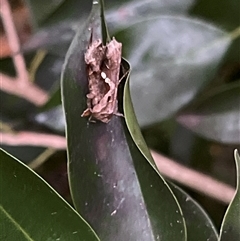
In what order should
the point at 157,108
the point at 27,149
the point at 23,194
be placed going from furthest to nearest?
1. the point at 27,149
2. the point at 157,108
3. the point at 23,194

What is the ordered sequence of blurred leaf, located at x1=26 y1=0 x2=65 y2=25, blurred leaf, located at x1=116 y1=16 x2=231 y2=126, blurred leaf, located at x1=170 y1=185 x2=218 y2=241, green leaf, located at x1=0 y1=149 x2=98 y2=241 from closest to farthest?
1. green leaf, located at x1=0 y1=149 x2=98 y2=241
2. blurred leaf, located at x1=170 y1=185 x2=218 y2=241
3. blurred leaf, located at x1=116 y1=16 x2=231 y2=126
4. blurred leaf, located at x1=26 y1=0 x2=65 y2=25

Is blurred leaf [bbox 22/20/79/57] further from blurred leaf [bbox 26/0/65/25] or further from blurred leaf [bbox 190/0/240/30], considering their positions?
blurred leaf [bbox 190/0/240/30]

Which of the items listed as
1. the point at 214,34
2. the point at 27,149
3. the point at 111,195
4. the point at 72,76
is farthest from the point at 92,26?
the point at 27,149

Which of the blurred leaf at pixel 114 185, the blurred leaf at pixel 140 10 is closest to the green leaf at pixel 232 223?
the blurred leaf at pixel 114 185

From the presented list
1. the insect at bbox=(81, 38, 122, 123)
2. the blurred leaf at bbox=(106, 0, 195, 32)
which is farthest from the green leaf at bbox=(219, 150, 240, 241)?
the blurred leaf at bbox=(106, 0, 195, 32)

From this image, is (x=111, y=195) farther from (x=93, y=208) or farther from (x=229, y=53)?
(x=229, y=53)

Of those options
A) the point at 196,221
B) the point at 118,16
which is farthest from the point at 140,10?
the point at 196,221

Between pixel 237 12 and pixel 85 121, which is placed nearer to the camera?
pixel 85 121
